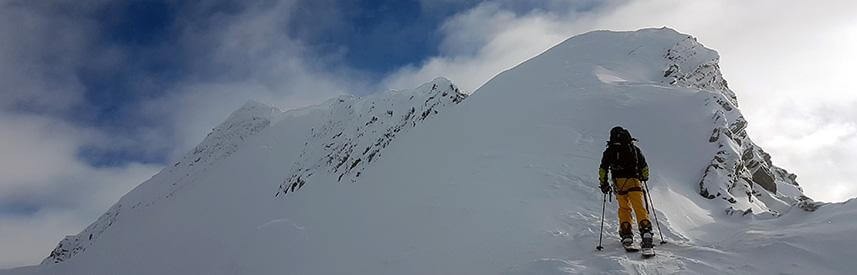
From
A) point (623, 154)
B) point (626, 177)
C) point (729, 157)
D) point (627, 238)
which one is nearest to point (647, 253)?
point (627, 238)

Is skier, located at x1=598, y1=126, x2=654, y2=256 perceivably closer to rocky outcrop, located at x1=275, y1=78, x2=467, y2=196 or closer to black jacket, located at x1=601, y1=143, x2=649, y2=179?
black jacket, located at x1=601, y1=143, x2=649, y2=179

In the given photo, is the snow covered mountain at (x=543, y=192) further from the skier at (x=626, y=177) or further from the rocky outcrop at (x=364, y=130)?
the skier at (x=626, y=177)

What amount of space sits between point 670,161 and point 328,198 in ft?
57.6

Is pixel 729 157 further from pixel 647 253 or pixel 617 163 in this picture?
pixel 647 253

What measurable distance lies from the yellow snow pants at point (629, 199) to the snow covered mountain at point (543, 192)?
0.60 meters

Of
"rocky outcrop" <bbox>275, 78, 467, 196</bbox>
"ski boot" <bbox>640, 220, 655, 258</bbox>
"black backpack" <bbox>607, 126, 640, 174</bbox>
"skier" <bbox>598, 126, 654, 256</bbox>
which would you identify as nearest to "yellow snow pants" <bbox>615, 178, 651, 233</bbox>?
"skier" <bbox>598, 126, 654, 256</bbox>

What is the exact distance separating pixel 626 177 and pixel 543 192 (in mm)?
4434

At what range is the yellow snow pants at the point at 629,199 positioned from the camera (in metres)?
9.17

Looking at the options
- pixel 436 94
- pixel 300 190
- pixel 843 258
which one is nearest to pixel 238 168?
pixel 300 190

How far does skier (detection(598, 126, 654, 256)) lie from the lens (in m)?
9.16

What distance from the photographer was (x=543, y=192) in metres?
13.9

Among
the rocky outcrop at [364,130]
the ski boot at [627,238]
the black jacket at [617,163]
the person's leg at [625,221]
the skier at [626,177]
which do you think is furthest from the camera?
the rocky outcrop at [364,130]

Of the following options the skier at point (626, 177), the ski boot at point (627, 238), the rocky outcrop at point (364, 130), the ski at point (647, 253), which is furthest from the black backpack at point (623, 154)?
the rocky outcrop at point (364, 130)

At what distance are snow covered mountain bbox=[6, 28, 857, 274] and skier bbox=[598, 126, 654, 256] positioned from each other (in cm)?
59
